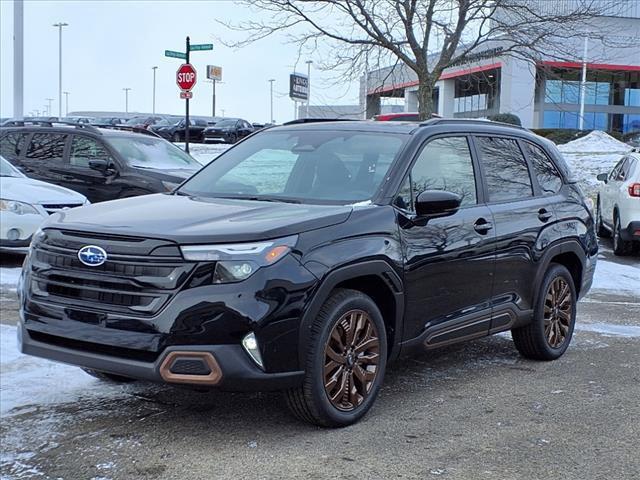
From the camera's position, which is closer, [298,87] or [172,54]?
[172,54]

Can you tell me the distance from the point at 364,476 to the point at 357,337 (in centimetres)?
89

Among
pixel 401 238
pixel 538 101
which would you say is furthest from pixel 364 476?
pixel 538 101

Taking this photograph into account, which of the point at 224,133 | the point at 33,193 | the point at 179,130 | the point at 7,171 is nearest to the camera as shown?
the point at 33,193

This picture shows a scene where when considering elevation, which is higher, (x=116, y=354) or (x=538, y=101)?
(x=538, y=101)

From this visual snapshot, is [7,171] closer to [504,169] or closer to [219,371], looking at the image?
[504,169]

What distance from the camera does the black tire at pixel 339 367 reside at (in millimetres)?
4309

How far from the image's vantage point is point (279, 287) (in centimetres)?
411

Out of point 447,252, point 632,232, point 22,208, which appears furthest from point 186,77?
point 447,252

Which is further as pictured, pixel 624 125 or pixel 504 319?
pixel 624 125

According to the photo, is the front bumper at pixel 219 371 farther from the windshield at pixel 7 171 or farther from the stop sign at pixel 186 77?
the stop sign at pixel 186 77

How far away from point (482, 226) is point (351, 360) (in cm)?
152

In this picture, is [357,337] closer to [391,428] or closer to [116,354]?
[391,428]

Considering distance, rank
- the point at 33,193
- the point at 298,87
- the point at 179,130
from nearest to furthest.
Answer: the point at 33,193, the point at 298,87, the point at 179,130

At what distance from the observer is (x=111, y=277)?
4.16 meters
